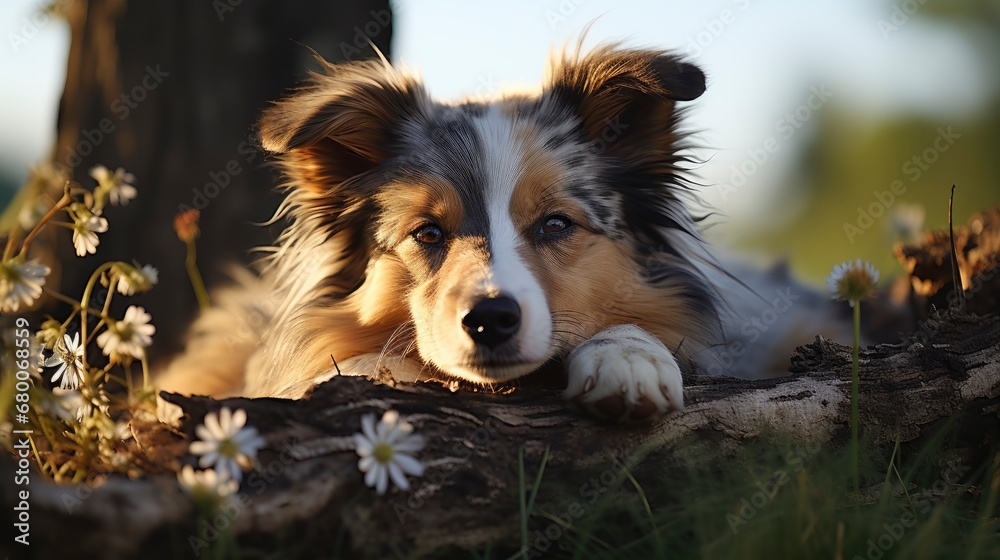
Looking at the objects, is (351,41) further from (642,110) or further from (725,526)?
(725,526)

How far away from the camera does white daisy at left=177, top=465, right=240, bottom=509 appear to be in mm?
1738

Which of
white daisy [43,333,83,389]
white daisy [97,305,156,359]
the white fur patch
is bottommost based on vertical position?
white daisy [43,333,83,389]

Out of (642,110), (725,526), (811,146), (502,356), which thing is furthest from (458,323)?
(811,146)

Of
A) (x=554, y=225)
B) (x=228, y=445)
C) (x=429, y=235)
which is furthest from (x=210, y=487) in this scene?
(x=554, y=225)

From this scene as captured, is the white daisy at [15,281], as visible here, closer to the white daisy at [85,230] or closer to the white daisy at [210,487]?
the white daisy at [85,230]

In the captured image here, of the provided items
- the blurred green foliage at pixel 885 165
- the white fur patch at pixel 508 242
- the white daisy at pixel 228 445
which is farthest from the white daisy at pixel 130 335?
the blurred green foliage at pixel 885 165

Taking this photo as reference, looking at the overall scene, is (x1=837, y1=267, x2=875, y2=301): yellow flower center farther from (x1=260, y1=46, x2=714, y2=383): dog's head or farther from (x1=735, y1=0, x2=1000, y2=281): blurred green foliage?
(x1=735, y1=0, x2=1000, y2=281): blurred green foliage

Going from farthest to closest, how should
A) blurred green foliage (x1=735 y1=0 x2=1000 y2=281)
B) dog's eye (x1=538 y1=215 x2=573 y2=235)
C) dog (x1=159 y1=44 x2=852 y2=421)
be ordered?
blurred green foliage (x1=735 y1=0 x2=1000 y2=281) → dog's eye (x1=538 y1=215 x2=573 y2=235) → dog (x1=159 y1=44 x2=852 y2=421)

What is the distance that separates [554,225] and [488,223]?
0.33 meters

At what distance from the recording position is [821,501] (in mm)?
2289

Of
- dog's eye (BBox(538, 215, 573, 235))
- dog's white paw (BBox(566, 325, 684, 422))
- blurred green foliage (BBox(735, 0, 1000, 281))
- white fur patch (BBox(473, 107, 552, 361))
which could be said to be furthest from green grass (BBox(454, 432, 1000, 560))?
blurred green foliage (BBox(735, 0, 1000, 281))

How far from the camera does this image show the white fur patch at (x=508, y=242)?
3.12 m

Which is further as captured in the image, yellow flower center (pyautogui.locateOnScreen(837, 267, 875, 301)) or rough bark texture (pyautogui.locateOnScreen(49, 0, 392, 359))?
rough bark texture (pyautogui.locateOnScreen(49, 0, 392, 359))

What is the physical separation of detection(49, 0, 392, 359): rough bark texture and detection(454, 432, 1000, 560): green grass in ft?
12.8
